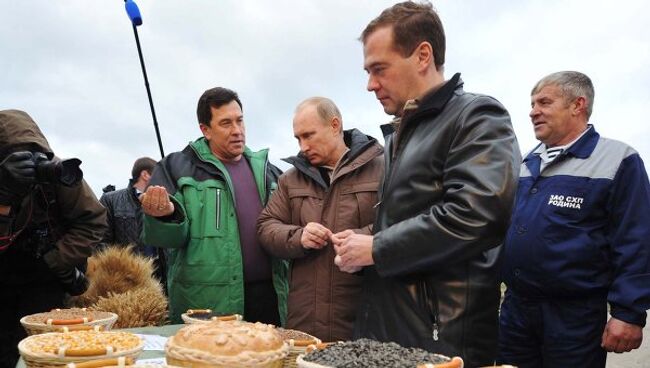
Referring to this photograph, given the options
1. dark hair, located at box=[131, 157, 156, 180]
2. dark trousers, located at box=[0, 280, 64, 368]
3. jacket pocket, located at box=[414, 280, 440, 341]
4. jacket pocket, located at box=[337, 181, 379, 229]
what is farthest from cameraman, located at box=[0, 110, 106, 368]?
dark hair, located at box=[131, 157, 156, 180]

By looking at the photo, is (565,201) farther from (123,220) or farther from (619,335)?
(123,220)

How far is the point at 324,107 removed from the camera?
267 cm

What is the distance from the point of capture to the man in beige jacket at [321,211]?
7.79 feet

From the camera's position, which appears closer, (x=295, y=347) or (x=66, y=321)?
(x=295, y=347)

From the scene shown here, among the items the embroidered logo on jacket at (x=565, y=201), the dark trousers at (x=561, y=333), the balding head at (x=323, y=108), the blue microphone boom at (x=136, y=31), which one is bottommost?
the dark trousers at (x=561, y=333)

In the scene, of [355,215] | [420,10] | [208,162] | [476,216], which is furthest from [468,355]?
[208,162]

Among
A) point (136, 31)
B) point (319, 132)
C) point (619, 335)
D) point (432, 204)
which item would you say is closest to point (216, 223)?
point (319, 132)

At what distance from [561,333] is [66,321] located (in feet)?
6.90

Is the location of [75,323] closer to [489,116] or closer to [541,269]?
[489,116]

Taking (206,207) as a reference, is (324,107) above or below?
above

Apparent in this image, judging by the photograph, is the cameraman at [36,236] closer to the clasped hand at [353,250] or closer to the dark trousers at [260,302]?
the dark trousers at [260,302]

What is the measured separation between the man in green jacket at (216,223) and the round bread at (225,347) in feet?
4.32

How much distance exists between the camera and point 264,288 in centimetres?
287

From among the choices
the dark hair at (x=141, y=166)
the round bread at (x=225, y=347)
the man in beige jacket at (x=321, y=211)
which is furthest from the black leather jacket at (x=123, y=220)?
the round bread at (x=225, y=347)
